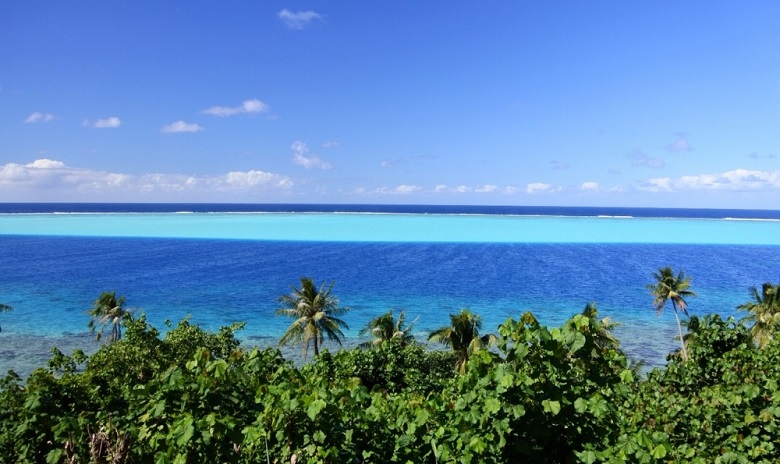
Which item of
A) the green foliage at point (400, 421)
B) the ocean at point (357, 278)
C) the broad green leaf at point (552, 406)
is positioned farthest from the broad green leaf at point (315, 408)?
the ocean at point (357, 278)

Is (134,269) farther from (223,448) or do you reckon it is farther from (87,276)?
(223,448)

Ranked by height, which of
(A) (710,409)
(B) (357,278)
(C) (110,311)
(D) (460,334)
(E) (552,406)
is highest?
(E) (552,406)

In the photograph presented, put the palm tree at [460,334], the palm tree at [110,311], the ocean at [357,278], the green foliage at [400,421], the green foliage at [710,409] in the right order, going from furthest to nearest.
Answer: the ocean at [357,278] < the palm tree at [110,311] < the palm tree at [460,334] < the green foliage at [710,409] < the green foliage at [400,421]

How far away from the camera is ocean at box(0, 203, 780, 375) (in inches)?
1956

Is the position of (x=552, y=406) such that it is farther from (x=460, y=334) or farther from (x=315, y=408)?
(x=460, y=334)

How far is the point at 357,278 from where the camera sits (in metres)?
77.6

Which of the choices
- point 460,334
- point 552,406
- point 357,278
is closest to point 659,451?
point 552,406

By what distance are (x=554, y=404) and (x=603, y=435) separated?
1.13m

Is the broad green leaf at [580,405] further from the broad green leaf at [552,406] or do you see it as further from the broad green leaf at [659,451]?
the broad green leaf at [659,451]

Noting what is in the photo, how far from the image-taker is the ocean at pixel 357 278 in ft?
163

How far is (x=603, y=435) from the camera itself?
5.78 metres

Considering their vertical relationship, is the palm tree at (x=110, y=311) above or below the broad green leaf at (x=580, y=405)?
below

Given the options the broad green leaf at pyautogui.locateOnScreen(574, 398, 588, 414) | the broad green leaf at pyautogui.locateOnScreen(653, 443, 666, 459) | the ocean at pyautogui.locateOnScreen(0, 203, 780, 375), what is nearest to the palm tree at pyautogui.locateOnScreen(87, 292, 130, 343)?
the ocean at pyautogui.locateOnScreen(0, 203, 780, 375)

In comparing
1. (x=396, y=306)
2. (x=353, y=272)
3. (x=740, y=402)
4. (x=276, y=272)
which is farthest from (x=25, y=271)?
(x=740, y=402)
